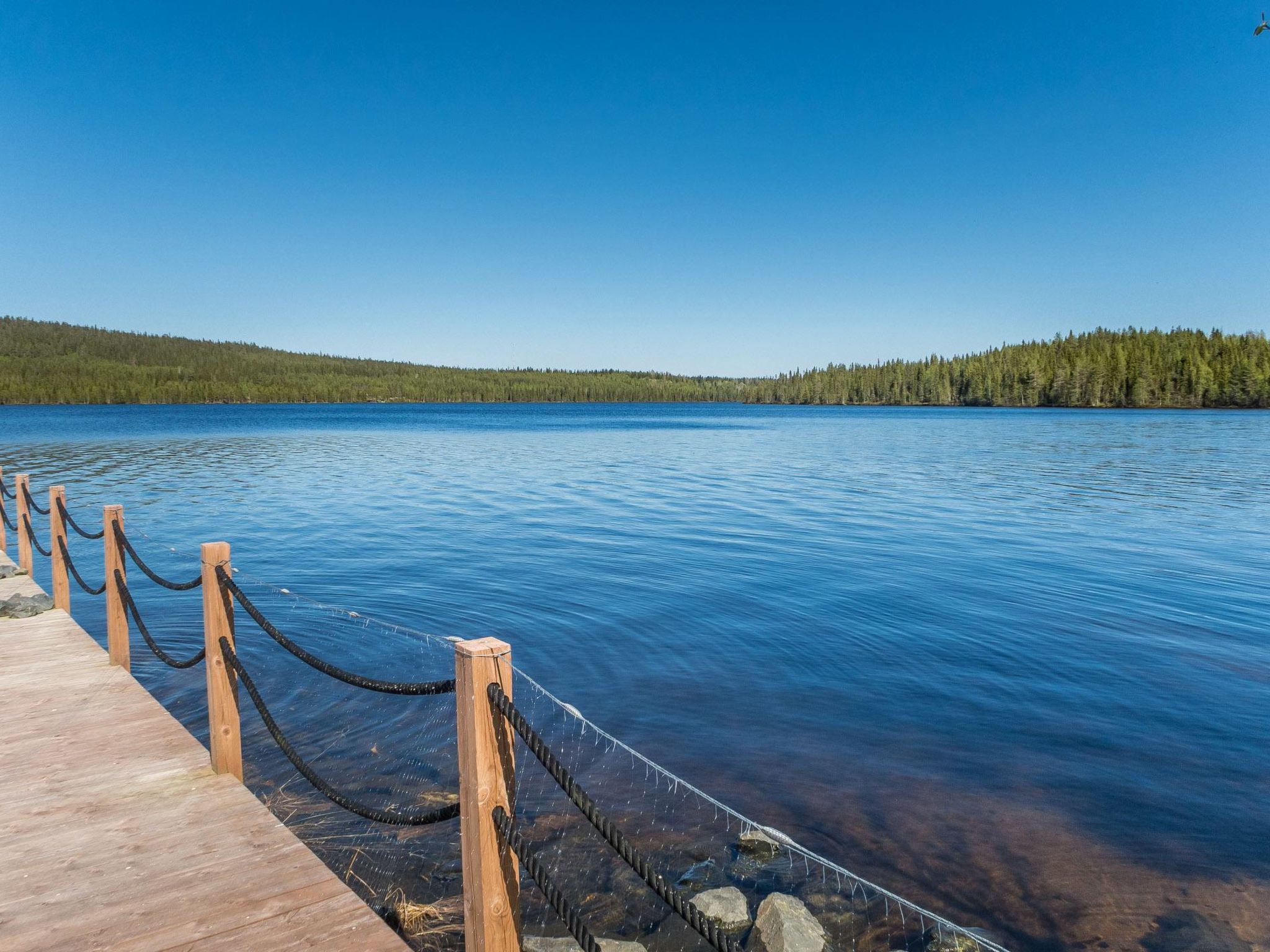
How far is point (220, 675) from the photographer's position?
5.91m

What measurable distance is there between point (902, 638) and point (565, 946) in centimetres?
855

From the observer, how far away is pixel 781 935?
482 cm

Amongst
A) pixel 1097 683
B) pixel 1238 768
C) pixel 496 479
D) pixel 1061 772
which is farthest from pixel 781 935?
pixel 496 479

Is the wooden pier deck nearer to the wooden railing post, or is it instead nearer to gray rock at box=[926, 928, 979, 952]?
gray rock at box=[926, 928, 979, 952]

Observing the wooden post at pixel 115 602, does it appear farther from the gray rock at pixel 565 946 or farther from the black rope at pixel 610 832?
the black rope at pixel 610 832

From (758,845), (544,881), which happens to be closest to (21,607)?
(758,845)

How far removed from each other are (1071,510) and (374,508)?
22924mm

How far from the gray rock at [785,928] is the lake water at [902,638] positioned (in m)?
1.14

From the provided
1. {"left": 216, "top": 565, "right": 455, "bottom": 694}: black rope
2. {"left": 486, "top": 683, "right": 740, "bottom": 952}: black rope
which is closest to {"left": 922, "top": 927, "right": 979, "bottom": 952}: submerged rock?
{"left": 486, "top": 683, "right": 740, "bottom": 952}: black rope

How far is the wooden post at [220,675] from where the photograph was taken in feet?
18.9

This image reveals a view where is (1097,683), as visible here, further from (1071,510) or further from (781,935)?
(1071,510)

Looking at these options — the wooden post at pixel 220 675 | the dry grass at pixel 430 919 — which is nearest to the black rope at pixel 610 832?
the dry grass at pixel 430 919

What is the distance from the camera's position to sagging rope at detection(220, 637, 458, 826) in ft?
12.0

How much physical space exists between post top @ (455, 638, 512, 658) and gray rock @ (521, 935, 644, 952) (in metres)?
2.48
